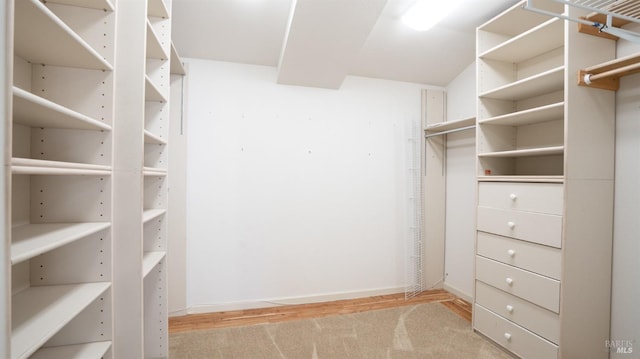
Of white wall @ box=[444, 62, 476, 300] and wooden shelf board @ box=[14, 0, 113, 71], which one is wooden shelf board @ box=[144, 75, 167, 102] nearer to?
wooden shelf board @ box=[14, 0, 113, 71]

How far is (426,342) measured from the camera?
2.04 meters

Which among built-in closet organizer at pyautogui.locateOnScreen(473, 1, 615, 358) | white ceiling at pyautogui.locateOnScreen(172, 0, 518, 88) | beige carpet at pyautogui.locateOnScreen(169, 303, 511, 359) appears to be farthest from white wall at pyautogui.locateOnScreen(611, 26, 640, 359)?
white ceiling at pyautogui.locateOnScreen(172, 0, 518, 88)

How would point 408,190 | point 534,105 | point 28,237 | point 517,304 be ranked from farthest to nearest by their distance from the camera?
point 408,190, point 534,105, point 517,304, point 28,237

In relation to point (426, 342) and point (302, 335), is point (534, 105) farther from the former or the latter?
point (302, 335)

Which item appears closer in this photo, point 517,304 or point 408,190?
point 517,304

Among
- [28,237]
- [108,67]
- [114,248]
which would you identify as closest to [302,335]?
[114,248]

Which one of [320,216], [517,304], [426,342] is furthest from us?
[320,216]

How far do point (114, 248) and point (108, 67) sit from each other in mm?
809

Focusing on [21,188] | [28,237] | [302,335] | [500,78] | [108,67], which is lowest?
[302,335]

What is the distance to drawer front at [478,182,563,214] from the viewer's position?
167 cm

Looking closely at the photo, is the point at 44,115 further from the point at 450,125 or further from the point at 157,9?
the point at 450,125

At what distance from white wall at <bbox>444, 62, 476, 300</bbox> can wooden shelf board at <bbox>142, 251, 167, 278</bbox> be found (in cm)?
261

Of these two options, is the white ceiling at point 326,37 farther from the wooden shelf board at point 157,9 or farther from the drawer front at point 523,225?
the drawer front at point 523,225

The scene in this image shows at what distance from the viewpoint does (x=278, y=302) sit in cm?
264
